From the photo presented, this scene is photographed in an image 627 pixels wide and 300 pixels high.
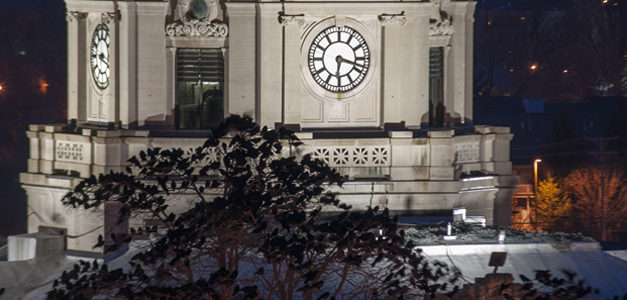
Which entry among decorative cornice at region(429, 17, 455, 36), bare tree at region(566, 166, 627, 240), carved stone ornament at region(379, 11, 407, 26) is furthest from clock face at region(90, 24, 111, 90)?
bare tree at region(566, 166, 627, 240)

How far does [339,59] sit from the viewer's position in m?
35.4

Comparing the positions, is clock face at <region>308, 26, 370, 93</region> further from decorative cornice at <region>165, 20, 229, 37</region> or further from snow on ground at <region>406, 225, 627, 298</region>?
snow on ground at <region>406, 225, 627, 298</region>

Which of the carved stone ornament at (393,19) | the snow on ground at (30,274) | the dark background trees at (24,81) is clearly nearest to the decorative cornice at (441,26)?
the carved stone ornament at (393,19)

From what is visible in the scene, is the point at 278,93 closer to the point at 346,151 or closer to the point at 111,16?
the point at 346,151

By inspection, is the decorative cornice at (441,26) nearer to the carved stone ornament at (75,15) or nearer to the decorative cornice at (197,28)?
the decorative cornice at (197,28)

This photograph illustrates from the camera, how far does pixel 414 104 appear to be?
3534 cm

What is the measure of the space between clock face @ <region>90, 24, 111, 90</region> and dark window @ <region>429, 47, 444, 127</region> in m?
10.5

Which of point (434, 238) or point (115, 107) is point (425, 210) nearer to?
point (434, 238)

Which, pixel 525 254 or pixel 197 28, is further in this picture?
pixel 197 28

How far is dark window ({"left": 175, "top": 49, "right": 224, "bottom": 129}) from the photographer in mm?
35594

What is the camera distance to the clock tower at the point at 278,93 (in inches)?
1359

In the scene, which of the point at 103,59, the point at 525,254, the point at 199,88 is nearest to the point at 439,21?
the point at 199,88

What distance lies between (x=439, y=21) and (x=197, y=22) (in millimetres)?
7787

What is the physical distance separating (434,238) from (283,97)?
6965 mm
